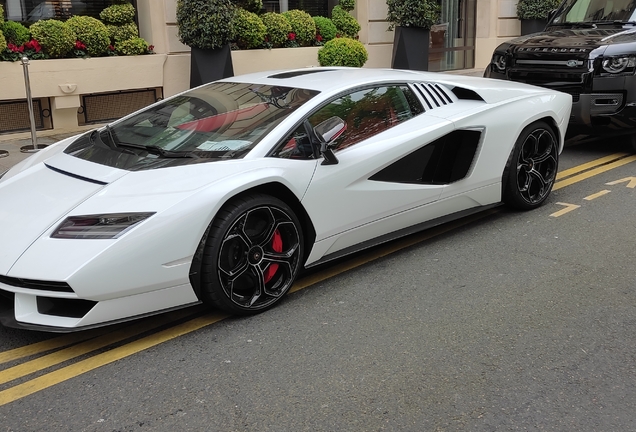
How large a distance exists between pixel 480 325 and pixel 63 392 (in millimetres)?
2223

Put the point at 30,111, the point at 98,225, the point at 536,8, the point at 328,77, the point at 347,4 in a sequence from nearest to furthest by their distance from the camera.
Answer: the point at 98,225, the point at 328,77, the point at 30,111, the point at 347,4, the point at 536,8

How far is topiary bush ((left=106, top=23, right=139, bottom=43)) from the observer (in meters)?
10.9

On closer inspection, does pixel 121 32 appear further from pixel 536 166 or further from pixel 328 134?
pixel 328 134

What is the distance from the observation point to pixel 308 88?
4820mm

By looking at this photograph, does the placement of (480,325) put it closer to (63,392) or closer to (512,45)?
(63,392)

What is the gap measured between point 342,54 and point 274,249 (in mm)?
9233

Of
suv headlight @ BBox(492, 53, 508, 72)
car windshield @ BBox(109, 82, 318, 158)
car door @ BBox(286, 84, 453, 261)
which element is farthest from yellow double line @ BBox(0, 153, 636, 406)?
suv headlight @ BBox(492, 53, 508, 72)

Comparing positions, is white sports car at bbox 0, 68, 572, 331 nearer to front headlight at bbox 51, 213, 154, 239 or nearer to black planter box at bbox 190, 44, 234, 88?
front headlight at bbox 51, 213, 154, 239

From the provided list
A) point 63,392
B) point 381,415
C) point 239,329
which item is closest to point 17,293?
point 63,392

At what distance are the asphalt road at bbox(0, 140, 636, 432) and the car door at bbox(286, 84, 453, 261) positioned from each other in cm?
36

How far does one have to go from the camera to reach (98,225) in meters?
3.60

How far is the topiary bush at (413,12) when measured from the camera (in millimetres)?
13453

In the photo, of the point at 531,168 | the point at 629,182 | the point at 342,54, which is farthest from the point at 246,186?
the point at 342,54

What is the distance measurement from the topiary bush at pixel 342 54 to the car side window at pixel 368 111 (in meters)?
7.80
